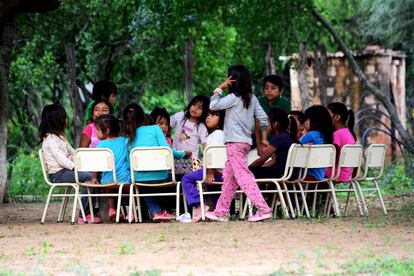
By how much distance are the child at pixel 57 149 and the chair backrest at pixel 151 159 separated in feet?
2.53

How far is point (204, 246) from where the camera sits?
9539 millimetres

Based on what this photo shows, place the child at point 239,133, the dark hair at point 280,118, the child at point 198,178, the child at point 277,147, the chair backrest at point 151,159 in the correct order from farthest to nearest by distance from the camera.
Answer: the dark hair at point 280,118 < the child at point 277,147 < the child at point 198,178 < the chair backrest at point 151,159 < the child at point 239,133

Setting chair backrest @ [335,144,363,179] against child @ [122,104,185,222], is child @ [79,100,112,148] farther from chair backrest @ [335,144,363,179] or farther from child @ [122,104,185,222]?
chair backrest @ [335,144,363,179]

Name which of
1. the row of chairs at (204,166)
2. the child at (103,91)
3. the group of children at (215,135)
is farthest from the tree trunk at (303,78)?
the child at (103,91)

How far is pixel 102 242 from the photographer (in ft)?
33.1

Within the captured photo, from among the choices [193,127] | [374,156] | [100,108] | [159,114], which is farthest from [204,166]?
[374,156]

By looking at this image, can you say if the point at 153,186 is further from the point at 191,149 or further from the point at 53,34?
the point at 53,34

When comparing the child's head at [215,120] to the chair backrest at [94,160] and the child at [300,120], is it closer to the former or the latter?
the child at [300,120]

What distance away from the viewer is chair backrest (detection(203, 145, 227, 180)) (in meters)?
12.2

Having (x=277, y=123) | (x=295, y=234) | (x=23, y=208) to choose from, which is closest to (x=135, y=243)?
(x=295, y=234)

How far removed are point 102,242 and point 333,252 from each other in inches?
92.0

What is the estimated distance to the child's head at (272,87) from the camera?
13.3m

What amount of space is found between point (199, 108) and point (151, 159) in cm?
122

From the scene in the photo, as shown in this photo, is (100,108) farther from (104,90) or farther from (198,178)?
(198,178)
